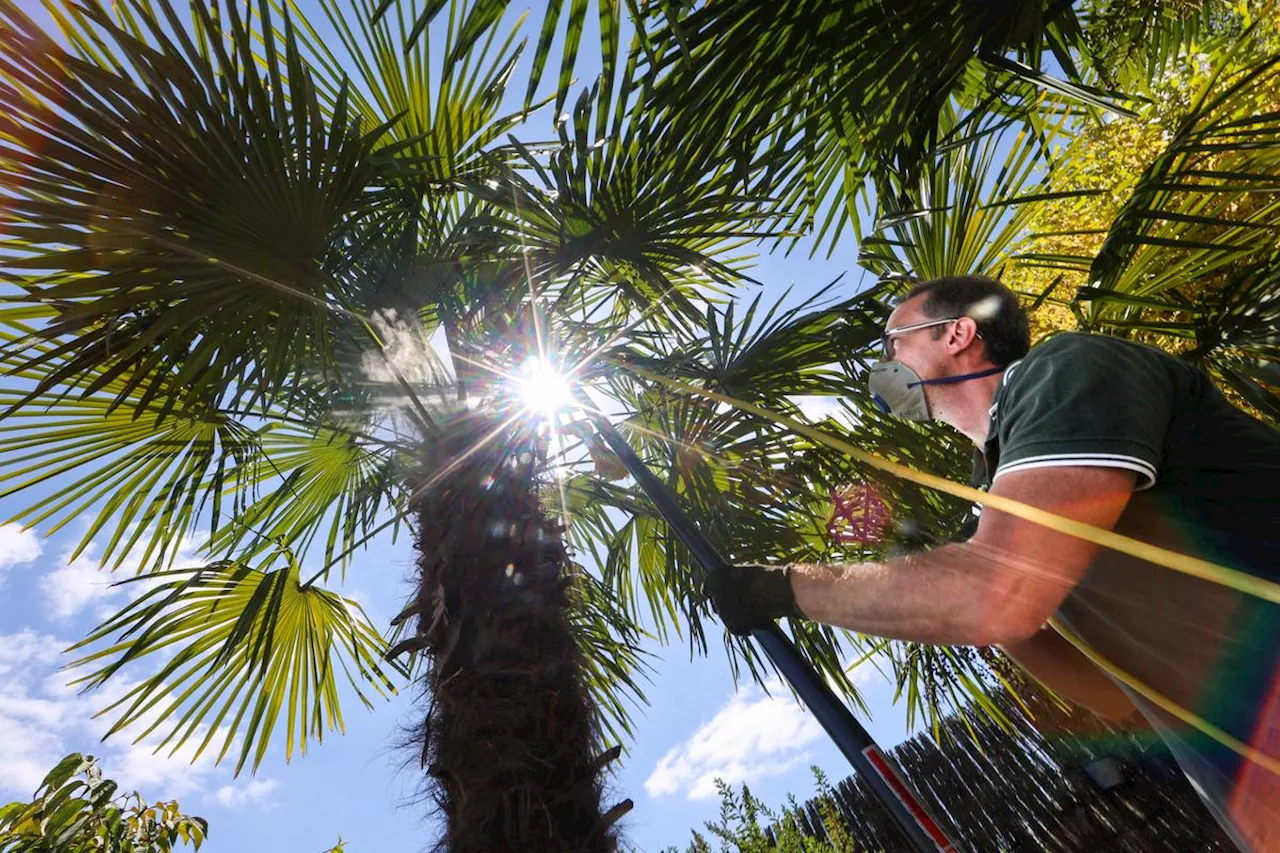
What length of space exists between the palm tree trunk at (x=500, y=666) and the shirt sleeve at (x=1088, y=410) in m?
1.20

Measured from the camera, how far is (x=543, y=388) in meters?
2.68

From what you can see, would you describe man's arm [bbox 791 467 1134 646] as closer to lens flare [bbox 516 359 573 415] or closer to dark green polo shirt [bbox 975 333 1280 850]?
dark green polo shirt [bbox 975 333 1280 850]

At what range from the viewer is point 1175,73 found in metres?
5.38

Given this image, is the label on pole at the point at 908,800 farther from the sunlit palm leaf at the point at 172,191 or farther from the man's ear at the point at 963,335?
the sunlit palm leaf at the point at 172,191

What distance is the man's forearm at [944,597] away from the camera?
96cm

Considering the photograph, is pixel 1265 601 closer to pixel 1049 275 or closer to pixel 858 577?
pixel 858 577

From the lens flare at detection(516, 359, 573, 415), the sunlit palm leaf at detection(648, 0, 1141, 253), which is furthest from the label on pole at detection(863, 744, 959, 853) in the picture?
the lens flare at detection(516, 359, 573, 415)

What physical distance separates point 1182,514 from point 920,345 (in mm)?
599

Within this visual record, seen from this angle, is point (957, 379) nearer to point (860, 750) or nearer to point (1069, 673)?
point (1069, 673)

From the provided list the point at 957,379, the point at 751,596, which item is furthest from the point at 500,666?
the point at 957,379

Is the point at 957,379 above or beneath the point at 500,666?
beneath

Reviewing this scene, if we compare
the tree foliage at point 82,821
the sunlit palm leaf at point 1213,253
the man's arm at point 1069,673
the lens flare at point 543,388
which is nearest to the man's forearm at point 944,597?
the man's arm at point 1069,673

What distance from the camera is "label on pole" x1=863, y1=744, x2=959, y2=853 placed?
113 cm

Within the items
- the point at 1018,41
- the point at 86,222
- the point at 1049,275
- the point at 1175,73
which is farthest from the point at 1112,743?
the point at 86,222
